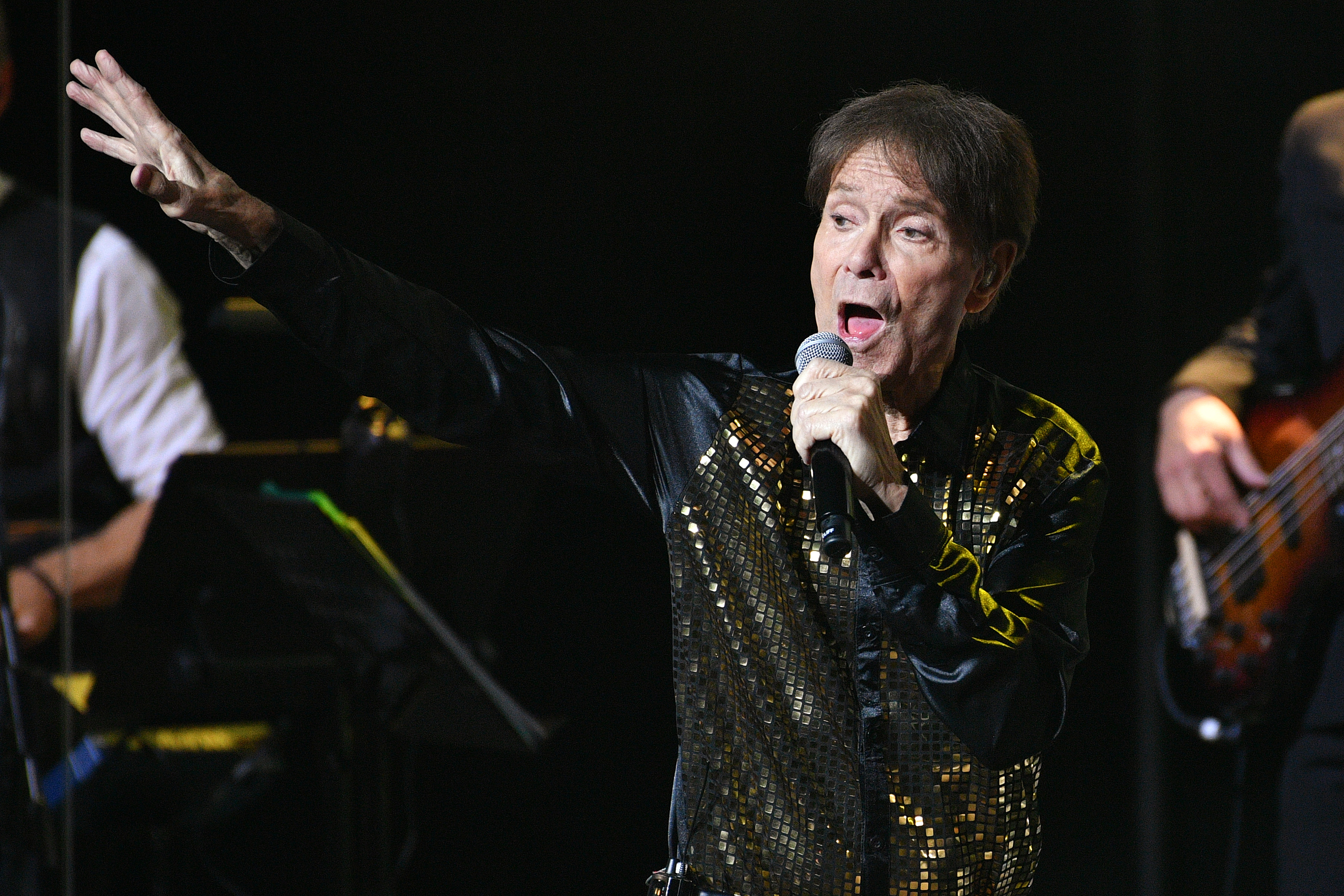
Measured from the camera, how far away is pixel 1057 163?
3.17 m

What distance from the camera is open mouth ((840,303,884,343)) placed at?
149cm

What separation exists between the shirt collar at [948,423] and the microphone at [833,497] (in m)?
0.31

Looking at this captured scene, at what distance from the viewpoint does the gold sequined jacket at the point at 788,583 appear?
137 cm

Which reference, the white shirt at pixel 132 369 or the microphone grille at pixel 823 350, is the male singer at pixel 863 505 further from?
the white shirt at pixel 132 369

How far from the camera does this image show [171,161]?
131 cm

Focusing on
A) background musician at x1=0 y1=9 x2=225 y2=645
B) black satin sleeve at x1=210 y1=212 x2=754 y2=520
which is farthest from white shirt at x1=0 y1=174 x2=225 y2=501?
black satin sleeve at x1=210 y1=212 x2=754 y2=520

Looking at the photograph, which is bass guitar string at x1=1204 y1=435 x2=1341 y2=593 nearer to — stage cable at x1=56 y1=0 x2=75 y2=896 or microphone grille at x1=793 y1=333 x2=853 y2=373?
microphone grille at x1=793 y1=333 x2=853 y2=373

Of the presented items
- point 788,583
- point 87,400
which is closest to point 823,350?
point 788,583

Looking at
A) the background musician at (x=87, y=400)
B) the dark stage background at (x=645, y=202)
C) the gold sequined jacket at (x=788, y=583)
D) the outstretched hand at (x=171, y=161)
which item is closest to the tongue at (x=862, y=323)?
the gold sequined jacket at (x=788, y=583)

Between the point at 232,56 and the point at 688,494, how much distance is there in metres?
1.62

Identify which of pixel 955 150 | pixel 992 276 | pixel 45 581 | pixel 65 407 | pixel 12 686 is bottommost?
pixel 12 686

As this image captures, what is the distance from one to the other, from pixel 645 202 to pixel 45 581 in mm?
1350

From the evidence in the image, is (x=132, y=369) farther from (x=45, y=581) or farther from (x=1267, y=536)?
(x=1267, y=536)

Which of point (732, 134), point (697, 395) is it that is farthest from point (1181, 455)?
point (697, 395)
